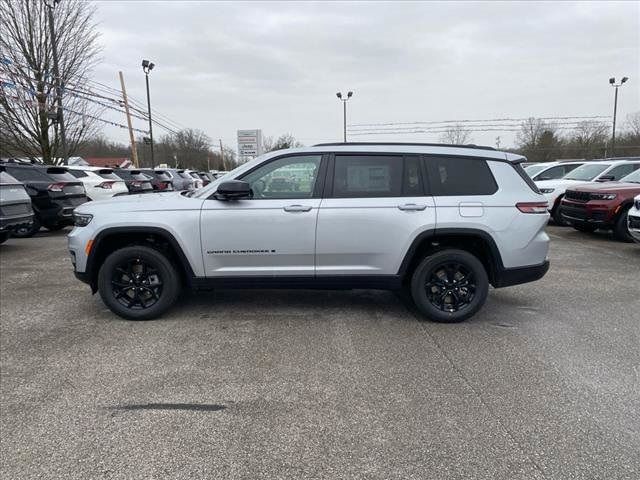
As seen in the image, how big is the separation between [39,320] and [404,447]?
4079 millimetres

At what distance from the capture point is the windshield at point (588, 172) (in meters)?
11.4

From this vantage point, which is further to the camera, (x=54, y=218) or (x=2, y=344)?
(x=54, y=218)

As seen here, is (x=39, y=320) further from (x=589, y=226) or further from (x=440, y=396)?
(x=589, y=226)

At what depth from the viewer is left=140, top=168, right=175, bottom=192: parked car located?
15109mm

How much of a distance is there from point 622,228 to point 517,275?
20.8 ft

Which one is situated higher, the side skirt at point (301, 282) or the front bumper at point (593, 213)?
the front bumper at point (593, 213)

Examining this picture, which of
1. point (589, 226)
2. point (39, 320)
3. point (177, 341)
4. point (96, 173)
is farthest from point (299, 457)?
point (96, 173)

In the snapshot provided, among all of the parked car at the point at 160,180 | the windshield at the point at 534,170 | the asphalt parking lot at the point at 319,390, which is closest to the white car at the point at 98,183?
the parked car at the point at 160,180

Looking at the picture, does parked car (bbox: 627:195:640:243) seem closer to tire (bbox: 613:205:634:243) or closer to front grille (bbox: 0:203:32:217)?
tire (bbox: 613:205:634:243)

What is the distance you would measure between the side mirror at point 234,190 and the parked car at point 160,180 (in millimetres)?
11833

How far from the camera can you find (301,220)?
418cm

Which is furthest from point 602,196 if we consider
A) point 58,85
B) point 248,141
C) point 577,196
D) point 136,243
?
point 58,85

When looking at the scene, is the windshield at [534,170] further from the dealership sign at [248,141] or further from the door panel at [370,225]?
the dealership sign at [248,141]

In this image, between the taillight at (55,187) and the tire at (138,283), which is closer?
the tire at (138,283)
